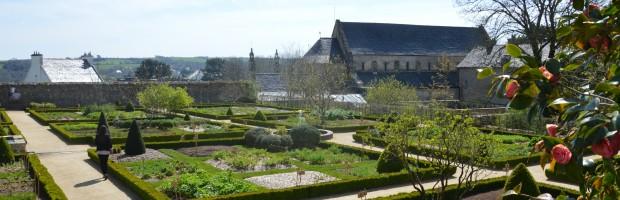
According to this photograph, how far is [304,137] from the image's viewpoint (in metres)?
22.0

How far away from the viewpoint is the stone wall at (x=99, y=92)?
4412cm

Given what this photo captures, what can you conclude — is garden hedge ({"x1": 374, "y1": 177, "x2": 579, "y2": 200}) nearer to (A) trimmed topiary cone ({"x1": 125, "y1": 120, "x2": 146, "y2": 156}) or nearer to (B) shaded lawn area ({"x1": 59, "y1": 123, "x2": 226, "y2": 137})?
(A) trimmed topiary cone ({"x1": 125, "y1": 120, "x2": 146, "y2": 156})

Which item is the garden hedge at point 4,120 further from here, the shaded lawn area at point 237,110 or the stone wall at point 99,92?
the shaded lawn area at point 237,110

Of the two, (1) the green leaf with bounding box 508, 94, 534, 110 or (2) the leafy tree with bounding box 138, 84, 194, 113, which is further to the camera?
(2) the leafy tree with bounding box 138, 84, 194, 113

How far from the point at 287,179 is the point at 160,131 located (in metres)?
A: 13.8

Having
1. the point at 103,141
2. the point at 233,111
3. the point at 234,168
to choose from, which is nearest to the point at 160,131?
the point at 234,168

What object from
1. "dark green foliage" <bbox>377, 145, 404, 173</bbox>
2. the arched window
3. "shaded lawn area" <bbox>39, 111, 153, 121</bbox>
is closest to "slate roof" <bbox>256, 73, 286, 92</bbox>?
the arched window

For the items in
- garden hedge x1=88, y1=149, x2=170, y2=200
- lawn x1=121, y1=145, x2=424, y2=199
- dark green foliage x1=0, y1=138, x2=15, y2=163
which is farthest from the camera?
dark green foliage x1=0, y1=138, x2=15, y2=163

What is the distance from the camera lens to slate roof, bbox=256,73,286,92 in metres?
55.0

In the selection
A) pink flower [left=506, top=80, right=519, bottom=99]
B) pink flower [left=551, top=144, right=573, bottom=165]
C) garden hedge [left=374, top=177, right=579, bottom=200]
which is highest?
pink flower [left=506, top=80, right=519, bottom=99]

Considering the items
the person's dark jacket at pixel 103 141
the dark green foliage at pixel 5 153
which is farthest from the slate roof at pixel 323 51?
the person's dark jacket at pixel 103 141

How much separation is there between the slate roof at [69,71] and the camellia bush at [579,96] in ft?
179

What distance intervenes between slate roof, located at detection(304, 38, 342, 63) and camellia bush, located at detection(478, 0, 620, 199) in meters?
52.9

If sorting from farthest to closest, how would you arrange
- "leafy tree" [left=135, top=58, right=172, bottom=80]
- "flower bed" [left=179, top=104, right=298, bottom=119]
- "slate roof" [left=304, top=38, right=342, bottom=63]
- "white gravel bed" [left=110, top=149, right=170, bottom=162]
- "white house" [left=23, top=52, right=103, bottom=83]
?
"leafy tree" [left=135, top=58, right=172, bottom=80]
"slate roof" [left=304, top=38, right=342, bottom=63]
"white house" [left=23, top=52, right=103, bottom=83]
"flower bed" [left=179, top=104, right=298, bottom=119]
"white gravel bed" [left=110, top=149, right=170, bottom=162]
